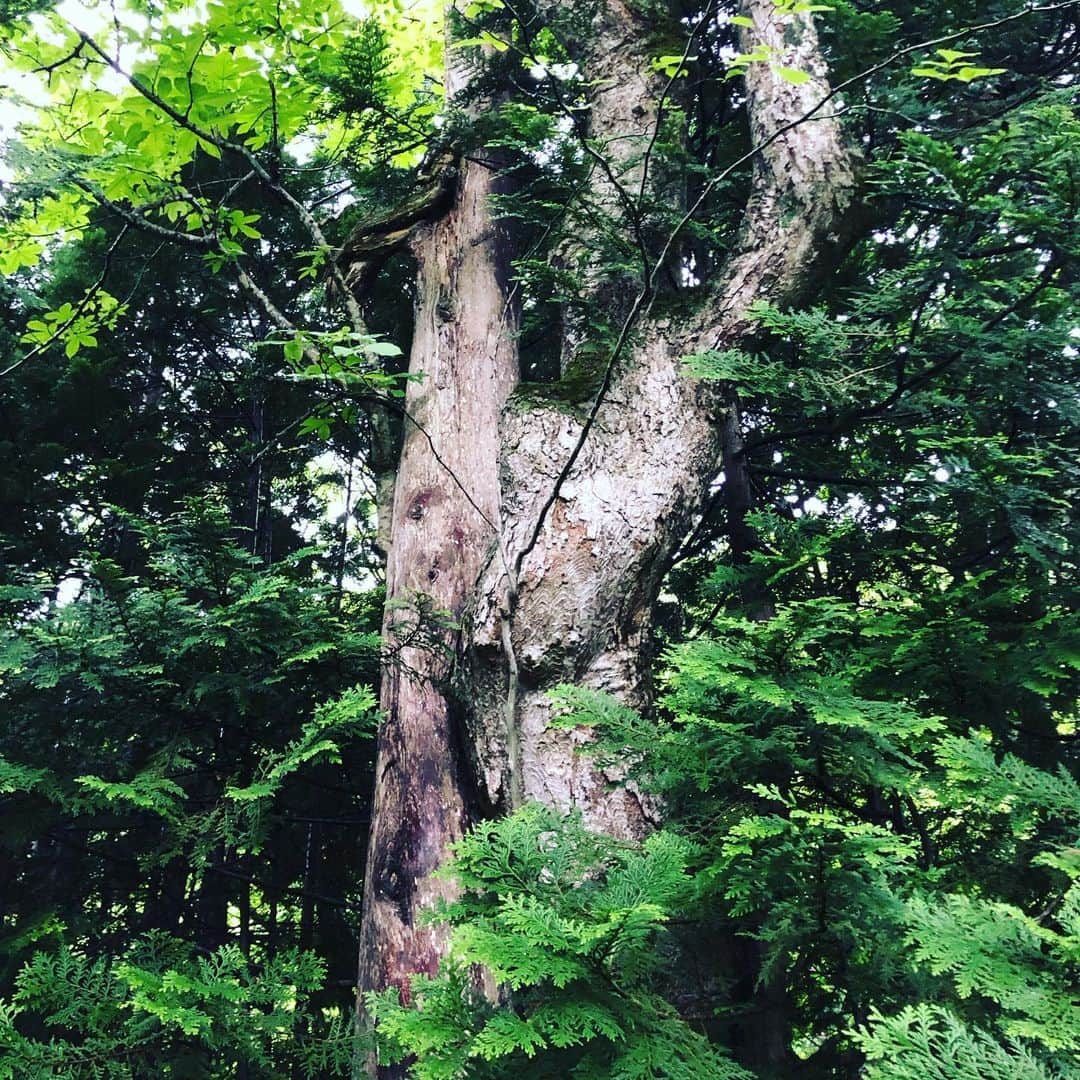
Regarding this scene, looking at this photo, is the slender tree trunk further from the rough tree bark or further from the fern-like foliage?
the fern-like foliage

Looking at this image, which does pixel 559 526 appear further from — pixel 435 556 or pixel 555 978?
pixel 555 978

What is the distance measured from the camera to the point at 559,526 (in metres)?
2.47

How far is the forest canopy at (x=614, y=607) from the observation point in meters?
1.49

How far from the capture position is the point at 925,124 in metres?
3.30

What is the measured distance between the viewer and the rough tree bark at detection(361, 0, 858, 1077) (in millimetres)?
2340

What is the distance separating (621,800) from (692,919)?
460 millimetres

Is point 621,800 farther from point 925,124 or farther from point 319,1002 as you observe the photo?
point 925,124

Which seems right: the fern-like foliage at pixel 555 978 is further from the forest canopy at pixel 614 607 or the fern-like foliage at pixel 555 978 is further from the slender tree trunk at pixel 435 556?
the slender tree trunk at pixel 435 556

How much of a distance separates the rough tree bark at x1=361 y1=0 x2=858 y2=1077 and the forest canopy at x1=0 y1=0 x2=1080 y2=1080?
2cm

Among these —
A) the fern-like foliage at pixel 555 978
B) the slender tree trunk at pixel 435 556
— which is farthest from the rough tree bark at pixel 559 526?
the fern-like foliage at pixel 555 978

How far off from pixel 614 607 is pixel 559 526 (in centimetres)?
35

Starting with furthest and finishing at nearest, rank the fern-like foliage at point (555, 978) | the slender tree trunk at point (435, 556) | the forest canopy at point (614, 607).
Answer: the slender tree trunk at point (435, 556) → the forest canopy at point (614, 607) → the fern-like foliage at point (555, 978)

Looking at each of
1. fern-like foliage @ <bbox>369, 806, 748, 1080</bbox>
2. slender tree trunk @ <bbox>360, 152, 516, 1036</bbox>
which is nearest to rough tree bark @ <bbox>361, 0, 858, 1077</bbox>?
slender tree trunk @ <bbox>360, 152, 516, 1036</bbox>

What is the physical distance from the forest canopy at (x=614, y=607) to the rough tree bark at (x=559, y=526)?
0.02 metres
